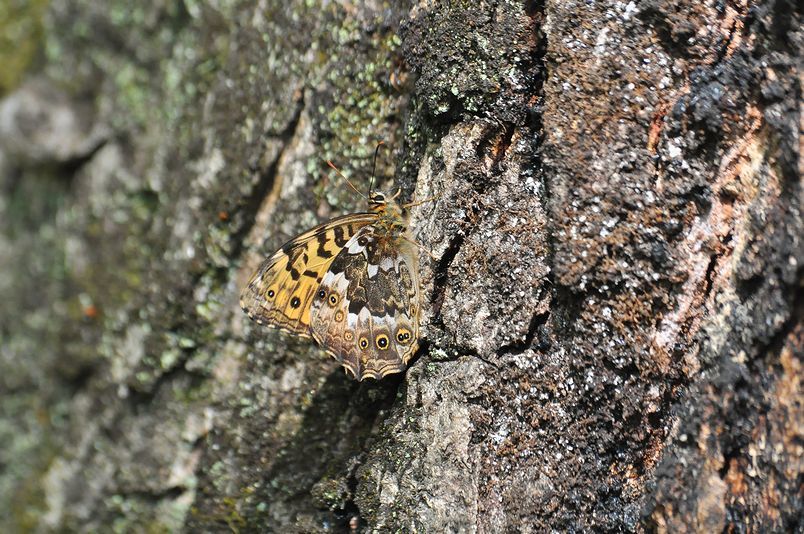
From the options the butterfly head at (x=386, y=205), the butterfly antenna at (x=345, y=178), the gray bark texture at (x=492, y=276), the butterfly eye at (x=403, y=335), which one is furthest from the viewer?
the butterfly antenna at (x=345, y=178)

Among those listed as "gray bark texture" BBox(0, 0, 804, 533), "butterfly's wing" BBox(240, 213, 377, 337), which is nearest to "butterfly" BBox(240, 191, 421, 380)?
"butterfly's wing" BBox(240, 213, 377, 337)

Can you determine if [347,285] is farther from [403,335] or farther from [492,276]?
[492,276]

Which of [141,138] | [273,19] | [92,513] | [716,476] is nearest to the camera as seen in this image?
[716,476]

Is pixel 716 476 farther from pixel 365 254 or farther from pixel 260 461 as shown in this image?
pixel 260 461

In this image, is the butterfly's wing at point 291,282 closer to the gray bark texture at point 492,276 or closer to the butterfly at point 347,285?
the butterfly at point 347,285

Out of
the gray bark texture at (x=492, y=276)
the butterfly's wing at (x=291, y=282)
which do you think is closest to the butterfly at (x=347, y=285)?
the butterfly's wing at (x=291, y=282)

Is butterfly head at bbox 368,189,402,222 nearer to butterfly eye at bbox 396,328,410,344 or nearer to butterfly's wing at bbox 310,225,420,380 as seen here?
butterfly's wing at bbox 310,225,420,380

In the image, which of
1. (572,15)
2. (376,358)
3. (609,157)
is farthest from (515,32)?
(376,358)
